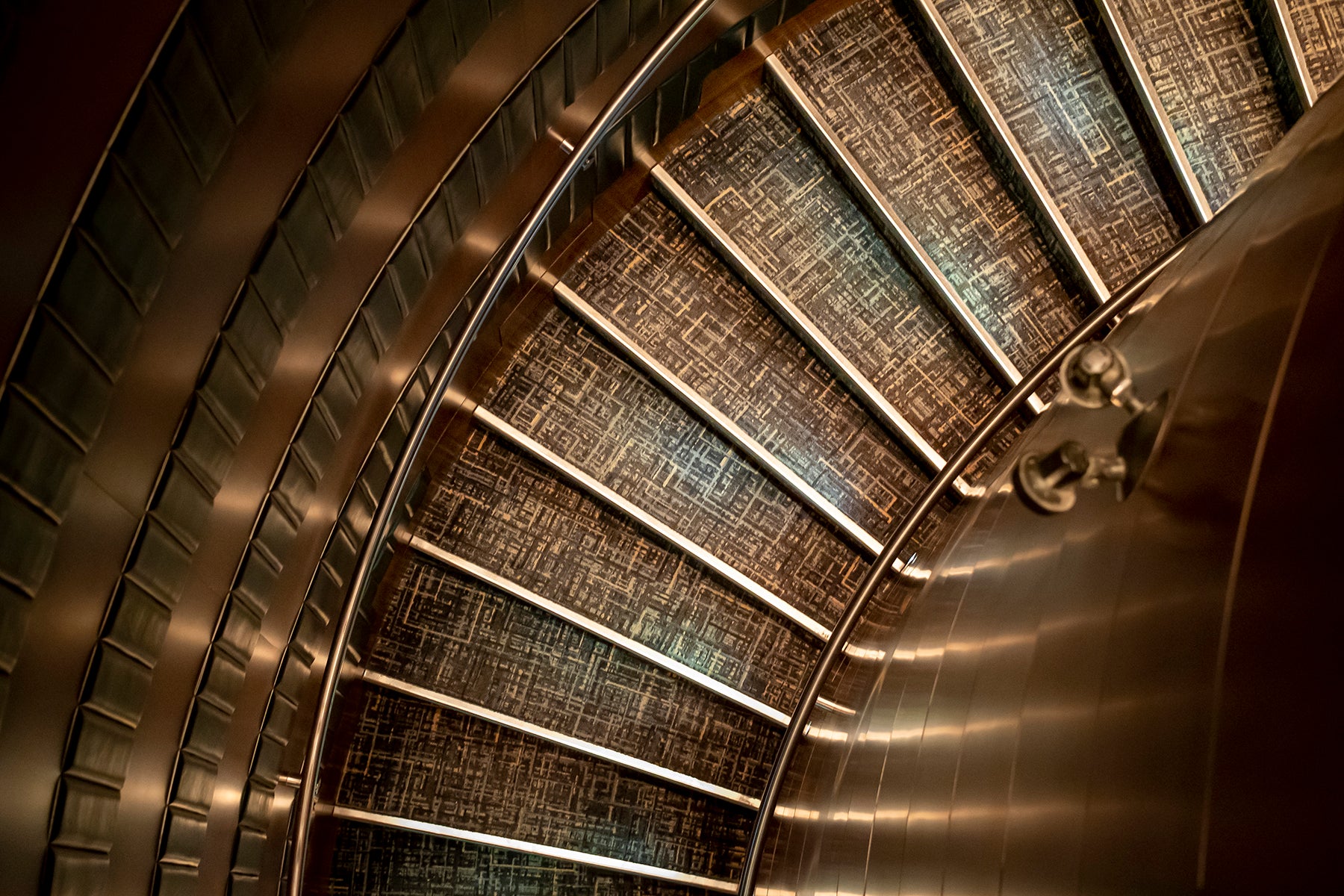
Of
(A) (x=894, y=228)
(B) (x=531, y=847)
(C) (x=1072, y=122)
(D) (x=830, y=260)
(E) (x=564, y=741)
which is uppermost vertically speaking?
(C) (x=1072, y=122)

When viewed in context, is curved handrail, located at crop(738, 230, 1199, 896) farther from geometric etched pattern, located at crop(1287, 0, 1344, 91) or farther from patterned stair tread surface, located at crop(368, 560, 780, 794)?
geometric etched pattern, located at crop(1287, 0, 1344, 91)

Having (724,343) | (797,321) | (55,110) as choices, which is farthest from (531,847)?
(55,110)

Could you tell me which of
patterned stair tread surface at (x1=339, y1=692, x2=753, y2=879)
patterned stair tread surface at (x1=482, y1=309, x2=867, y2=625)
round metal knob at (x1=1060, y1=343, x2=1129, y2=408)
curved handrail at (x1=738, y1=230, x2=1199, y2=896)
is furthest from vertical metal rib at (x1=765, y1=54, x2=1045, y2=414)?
patterned stair tread surface at (x1=339, y1=692, x2=753, y2=879)

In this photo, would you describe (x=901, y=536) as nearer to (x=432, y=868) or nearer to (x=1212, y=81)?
(x=1212, y=81)

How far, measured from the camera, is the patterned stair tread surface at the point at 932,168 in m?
4.36

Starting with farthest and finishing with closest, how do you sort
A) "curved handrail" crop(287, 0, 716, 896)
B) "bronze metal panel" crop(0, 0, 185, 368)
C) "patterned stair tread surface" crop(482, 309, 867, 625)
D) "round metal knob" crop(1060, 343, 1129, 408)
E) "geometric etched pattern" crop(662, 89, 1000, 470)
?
"patterned stair tread surface" crop(482, 309, 867, 625) → "geometric etched pattern" crop(662, 89, 1000, 470) → "curved handrail" crop(287, 0, 716, 896) → "round metal knob" crop(1060, 343, 1129, 408) → "bronze metal panel" crop(0, 0, 185, 368)

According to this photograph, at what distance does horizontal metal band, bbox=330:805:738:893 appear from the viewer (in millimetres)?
4773

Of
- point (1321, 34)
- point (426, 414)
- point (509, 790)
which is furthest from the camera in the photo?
point (509, 790)

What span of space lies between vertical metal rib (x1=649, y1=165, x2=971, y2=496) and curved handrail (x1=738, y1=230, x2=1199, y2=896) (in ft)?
0.72

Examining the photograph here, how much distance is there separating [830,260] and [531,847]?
10.8 ft

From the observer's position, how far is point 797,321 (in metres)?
4.56

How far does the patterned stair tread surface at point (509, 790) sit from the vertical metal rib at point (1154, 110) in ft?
12.5

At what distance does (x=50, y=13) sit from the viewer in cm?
178

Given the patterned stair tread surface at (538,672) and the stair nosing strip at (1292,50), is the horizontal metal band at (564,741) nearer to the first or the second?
the patterned stair tread surface at (538,672)
